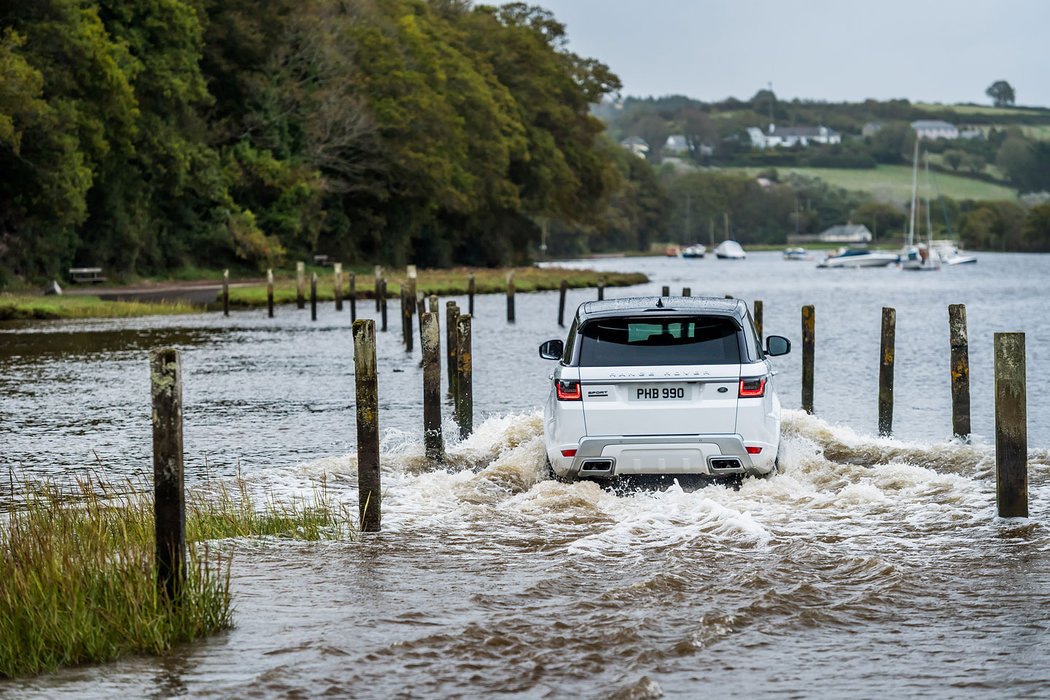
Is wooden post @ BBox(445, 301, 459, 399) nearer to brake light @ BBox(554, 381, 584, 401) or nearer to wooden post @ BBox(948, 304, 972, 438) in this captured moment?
wooden post @ BBox(948, 304, 972, 438)

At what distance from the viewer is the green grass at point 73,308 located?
154ft

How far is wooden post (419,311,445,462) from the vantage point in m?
17.5

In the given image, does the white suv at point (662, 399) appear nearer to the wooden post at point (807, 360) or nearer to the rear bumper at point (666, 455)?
the rear bumper at point (666, 455)

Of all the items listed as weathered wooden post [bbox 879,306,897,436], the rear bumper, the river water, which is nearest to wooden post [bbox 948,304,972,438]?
the river water

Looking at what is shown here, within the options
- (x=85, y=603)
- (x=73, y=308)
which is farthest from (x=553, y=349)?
(x=73, y=308)

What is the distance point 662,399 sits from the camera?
1274 centimetres

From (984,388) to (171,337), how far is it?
22.9m

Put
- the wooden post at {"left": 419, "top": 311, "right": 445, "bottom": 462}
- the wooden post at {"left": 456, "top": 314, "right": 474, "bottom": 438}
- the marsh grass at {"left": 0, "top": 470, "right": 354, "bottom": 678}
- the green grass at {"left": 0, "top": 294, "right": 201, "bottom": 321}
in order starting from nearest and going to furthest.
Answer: the marsh grass at {"left": 0, "top": 470, "right": 354, "bottom": 678}, the wooden post at {"left": 419, "top": 311, "right": 445, "bottom": 462}, the wooden post at {"left": 456, "top": 314, "right": 474, "bottom": 438}, the green grass at {"left": 0, "top": 294, "right": 201, "bottom": 321}

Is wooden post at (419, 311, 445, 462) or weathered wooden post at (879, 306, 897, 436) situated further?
weathered wooden post at (879, 306, 897, 436)

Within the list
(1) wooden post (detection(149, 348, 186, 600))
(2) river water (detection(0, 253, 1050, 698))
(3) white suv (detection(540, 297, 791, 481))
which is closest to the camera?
(2) river water (detection(0, 253, 1050, 698))

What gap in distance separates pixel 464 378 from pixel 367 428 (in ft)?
23.1

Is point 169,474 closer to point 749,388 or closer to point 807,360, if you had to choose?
point 749,388

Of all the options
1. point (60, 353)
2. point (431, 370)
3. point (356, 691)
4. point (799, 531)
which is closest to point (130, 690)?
point (356, 691)

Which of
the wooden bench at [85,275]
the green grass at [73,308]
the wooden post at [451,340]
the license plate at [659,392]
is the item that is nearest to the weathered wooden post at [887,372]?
the wooden post at [451,340]
